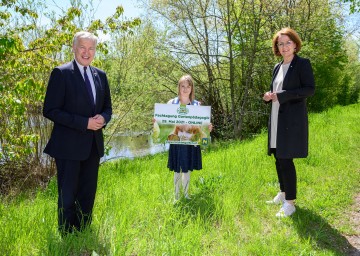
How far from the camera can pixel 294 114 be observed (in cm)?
407

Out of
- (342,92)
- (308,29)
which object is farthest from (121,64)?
(342,92)

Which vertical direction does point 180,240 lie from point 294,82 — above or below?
below

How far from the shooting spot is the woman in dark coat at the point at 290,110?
13.2 ft

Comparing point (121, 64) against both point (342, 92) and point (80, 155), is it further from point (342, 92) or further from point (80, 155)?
point (342, 92)

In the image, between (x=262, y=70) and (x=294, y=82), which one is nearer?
(x=294, y=82)

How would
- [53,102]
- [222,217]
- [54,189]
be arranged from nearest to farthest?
[53,102] < [222,217] < [54,189]

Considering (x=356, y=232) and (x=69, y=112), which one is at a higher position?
(x=69, y=112)

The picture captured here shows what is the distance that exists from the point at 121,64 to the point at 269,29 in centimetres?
627

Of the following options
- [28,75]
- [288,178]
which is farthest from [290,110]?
[28,75]

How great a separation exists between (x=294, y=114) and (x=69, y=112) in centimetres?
249

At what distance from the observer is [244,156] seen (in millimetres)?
6645

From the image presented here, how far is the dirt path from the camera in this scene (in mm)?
3461

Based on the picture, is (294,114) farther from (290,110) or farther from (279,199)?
(279,199)

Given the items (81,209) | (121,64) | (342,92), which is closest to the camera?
(81,209)
